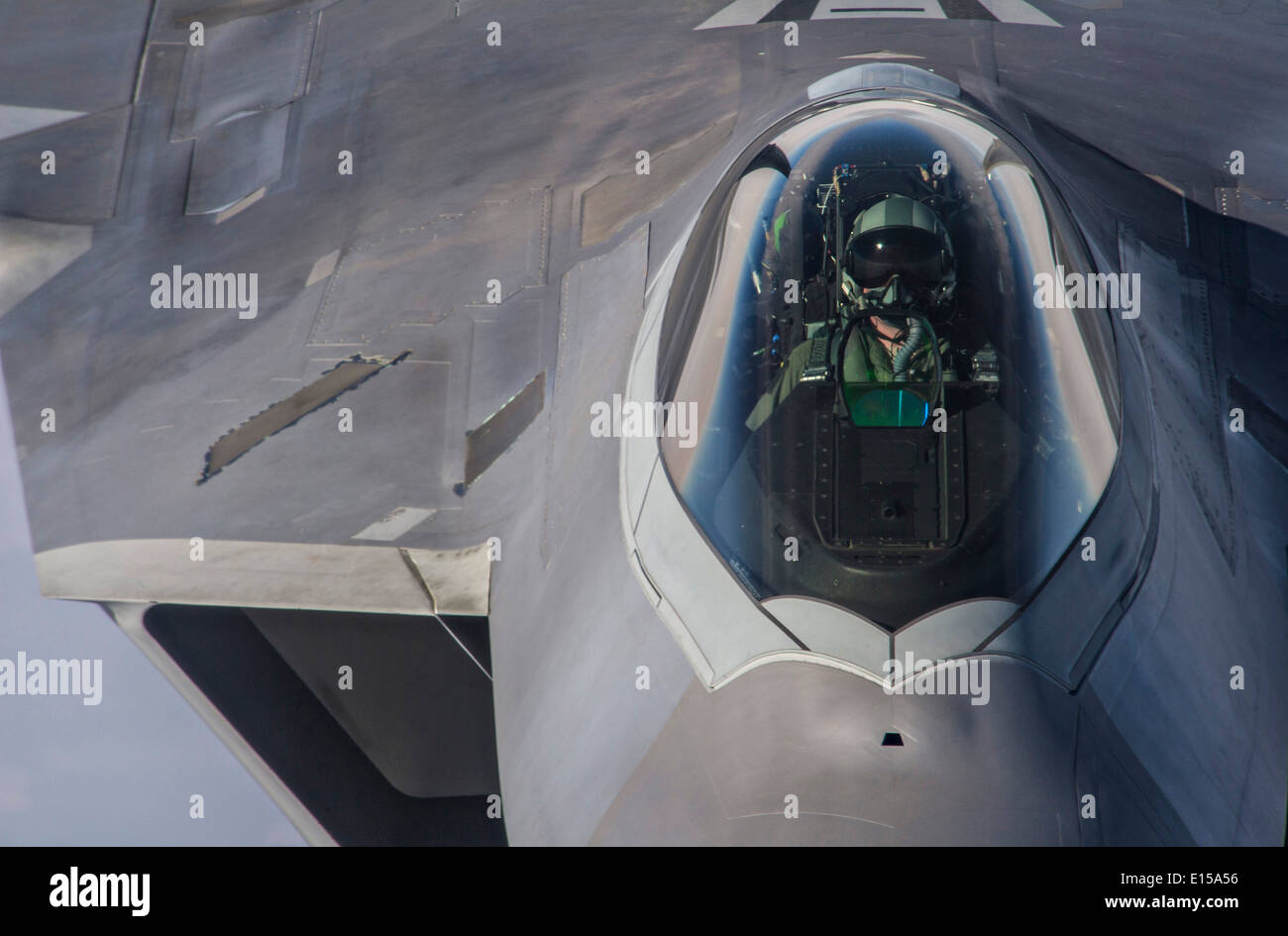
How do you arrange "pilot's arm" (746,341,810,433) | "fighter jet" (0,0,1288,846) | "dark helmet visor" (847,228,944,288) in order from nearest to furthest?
"fighter jet" (0,0,1288,846) < "pilot's arm" (746,341,810,433) < "dark helmet visor" (847,228,944,288)

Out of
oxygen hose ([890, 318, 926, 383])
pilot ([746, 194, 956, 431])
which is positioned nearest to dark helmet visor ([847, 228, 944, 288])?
pilot ([746, 194, 956, 431])

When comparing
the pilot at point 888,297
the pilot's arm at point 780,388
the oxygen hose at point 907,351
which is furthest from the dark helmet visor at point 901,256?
the pilot's arm at point 780,388

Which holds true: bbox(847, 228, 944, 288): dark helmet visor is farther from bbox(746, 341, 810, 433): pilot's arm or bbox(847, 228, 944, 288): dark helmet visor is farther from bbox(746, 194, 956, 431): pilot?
bbox(746, 341, 810, 433): pilot's arm

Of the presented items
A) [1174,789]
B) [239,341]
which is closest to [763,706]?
[1174,789]

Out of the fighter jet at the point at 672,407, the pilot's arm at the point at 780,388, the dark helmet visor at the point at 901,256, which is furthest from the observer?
the dark helmet visor at the point at 901,256

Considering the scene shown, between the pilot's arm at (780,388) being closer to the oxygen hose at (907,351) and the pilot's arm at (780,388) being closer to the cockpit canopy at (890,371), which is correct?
the cockpit canopy at (890,371)

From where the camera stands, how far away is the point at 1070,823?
11.4ft

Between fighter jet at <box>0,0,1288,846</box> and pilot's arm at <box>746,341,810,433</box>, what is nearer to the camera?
fighter jet at <box>0,0,1288,846</box>

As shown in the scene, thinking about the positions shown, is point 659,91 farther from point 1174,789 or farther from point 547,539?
point 1174,789

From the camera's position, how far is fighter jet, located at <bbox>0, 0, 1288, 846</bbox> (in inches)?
149

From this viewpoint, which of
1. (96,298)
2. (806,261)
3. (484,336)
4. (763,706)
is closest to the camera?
(763,706)

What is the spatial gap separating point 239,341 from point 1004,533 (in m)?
4.32

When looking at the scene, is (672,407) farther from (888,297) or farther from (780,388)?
(888,297)

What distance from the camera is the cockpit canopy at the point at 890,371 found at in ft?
12.7
